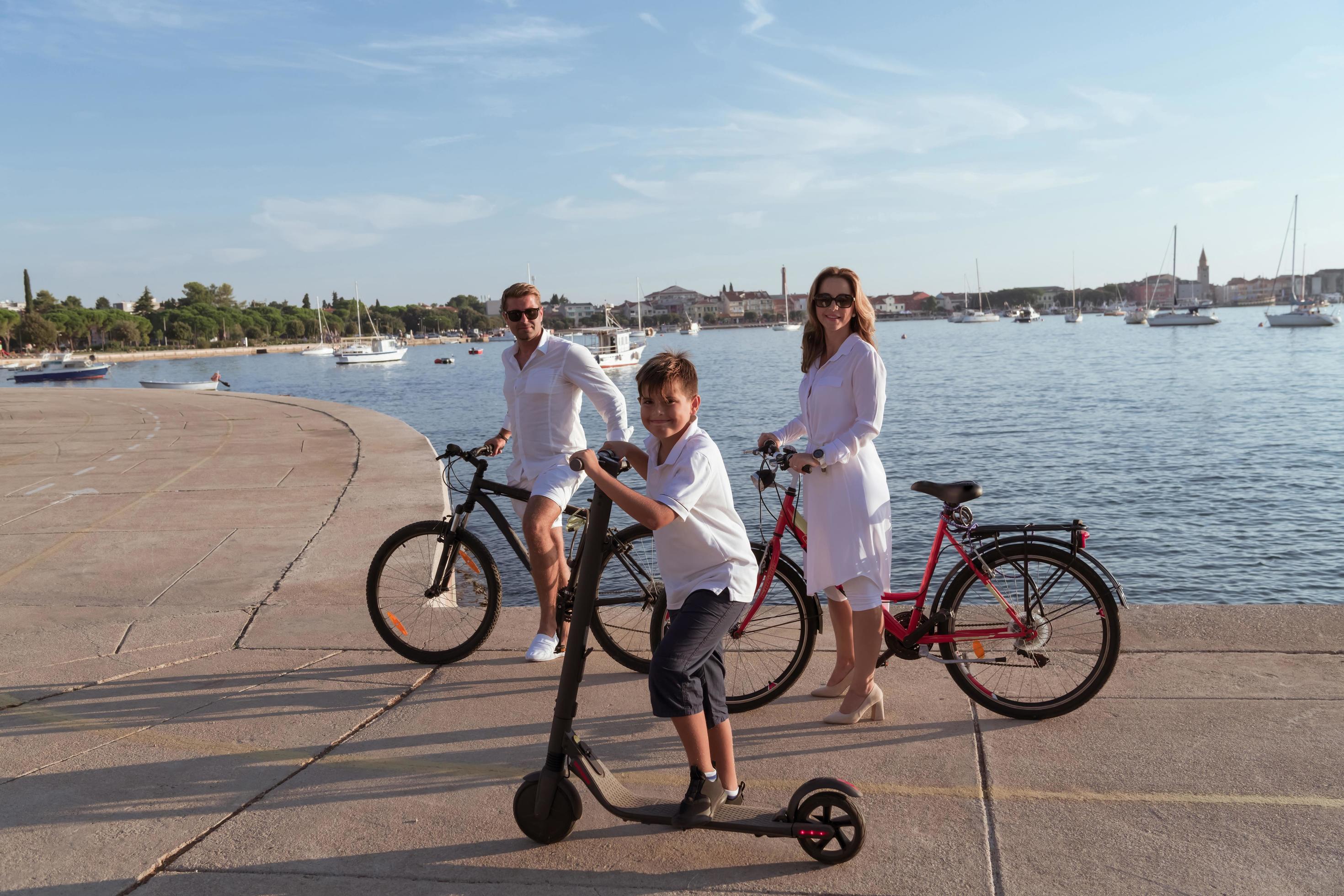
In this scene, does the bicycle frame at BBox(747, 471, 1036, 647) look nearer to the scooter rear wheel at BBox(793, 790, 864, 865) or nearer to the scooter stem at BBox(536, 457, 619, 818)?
the scooter rear wheel at BBox(793, 790, 864, 865)

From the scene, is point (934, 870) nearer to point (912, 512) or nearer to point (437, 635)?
point (437, 635)

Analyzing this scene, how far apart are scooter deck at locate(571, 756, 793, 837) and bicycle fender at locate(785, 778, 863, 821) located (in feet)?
0.19

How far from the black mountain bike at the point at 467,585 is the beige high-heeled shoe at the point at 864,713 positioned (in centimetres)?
108

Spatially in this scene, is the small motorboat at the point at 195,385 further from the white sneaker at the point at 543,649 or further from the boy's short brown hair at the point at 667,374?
the boy's short brown hair at the point at 667,374

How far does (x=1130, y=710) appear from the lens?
4203mm

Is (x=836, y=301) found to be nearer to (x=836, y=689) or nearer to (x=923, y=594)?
(x=923, y=594)

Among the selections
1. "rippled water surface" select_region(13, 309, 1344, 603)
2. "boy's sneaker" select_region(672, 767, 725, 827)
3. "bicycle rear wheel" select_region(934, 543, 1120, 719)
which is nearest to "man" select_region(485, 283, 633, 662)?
"bicycle rear wheel" select_region(934, 543, 1120, 719)

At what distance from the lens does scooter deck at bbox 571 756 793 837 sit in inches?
122

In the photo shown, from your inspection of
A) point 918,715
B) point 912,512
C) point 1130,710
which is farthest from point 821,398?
point 912,512

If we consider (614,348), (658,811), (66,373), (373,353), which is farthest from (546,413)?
(373,353)

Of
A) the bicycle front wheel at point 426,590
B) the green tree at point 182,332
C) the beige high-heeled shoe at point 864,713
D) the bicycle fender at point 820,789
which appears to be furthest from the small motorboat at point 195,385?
the green tree at point 182,332

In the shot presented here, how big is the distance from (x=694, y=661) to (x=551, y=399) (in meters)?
2.43

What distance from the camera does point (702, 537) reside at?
321cm

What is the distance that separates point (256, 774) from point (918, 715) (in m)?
2.71
